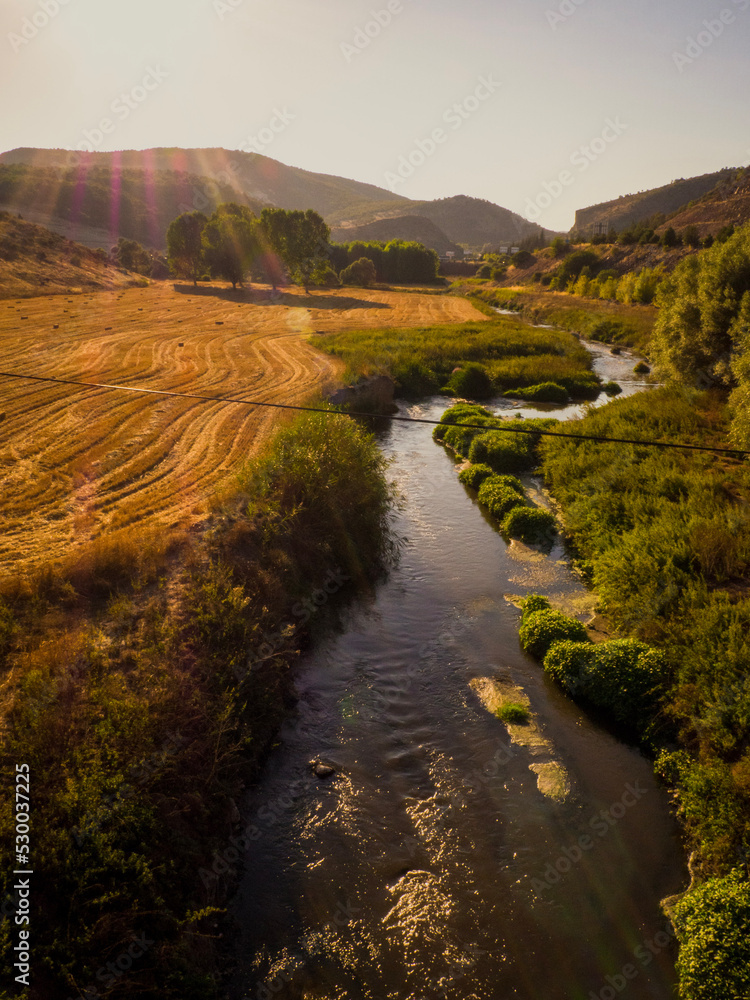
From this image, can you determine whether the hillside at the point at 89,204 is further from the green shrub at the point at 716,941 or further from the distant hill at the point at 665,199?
the distant hill at the point at 665,199

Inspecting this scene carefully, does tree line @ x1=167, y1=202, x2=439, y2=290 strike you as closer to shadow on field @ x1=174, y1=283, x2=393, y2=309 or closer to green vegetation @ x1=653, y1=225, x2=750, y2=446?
shadow on field @ x1=174, y1=283, x2=393, y2=309

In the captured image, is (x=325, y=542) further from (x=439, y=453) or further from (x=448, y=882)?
(x=439, y=453)

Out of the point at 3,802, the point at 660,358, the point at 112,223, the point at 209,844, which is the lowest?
the point at 209,844

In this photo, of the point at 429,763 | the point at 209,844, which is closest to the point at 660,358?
the point at 429,763

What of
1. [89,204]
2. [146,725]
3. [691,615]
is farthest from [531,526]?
[89,204]

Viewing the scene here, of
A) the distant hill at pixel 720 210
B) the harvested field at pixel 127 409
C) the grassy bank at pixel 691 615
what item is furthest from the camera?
the distant hill at pixel 720 210

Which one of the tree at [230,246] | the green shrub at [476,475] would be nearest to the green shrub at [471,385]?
the green shrub at [476,475]

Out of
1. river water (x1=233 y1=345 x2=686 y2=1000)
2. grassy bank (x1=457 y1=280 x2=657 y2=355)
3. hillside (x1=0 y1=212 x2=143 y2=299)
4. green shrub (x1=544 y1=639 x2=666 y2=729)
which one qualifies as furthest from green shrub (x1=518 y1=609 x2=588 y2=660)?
hillside (x1=0 y1=212 x2=143 y2=299)
